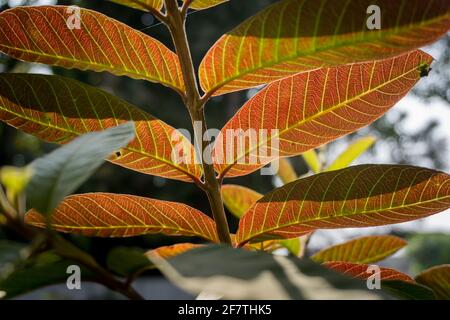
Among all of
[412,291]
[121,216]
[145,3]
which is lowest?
[412,291]

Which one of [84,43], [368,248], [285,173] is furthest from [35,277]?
[285,173]

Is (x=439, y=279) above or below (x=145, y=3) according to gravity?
below

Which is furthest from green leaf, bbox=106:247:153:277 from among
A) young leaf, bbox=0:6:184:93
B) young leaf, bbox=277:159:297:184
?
young leaf, bbox=277:159:297:184

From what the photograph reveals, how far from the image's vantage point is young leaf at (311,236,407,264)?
999mm

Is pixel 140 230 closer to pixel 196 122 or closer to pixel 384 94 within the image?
pixel 196 122

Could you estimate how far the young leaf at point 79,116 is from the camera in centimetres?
66

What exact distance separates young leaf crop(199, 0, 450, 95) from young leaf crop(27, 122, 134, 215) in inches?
7.7

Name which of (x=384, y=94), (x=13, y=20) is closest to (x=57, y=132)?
(x=13, y=20)

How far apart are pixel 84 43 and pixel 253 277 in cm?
43

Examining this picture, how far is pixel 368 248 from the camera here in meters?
1.02

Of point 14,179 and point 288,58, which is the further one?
point 288,58

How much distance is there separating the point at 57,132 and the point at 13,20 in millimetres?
147

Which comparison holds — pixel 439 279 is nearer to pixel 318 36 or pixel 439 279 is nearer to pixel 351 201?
pixel 351 201
